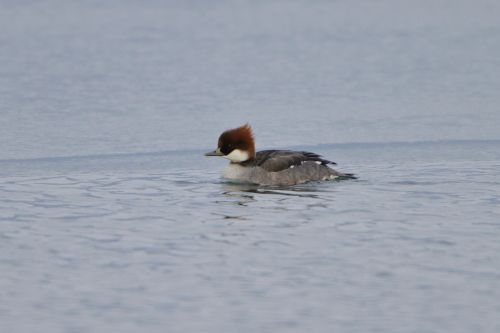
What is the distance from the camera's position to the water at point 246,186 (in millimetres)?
6062

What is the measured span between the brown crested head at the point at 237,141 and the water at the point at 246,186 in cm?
40

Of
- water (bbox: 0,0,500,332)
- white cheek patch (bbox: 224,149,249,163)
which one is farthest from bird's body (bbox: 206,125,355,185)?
water (bbox: 0,0,500,332)

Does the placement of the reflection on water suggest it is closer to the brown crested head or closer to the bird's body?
the bird's body

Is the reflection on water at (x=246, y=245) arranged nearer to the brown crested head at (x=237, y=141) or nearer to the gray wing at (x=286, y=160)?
the gray wing at (x=286, y=160)

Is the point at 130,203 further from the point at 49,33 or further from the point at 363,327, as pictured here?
the point at 49,33

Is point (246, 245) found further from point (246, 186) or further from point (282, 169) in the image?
point (282, 169)

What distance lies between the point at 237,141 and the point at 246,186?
0.68 m

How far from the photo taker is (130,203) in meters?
8.80

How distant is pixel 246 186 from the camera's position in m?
10.1

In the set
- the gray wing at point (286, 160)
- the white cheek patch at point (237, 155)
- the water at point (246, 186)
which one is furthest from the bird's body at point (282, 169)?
the water at point (246, 186)

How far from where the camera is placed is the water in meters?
6.06

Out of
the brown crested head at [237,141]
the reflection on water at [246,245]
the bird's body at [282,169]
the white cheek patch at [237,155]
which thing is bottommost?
the reflection on water at [246,245]

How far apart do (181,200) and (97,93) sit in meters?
5.42

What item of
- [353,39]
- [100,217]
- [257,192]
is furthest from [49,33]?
[100,217]
